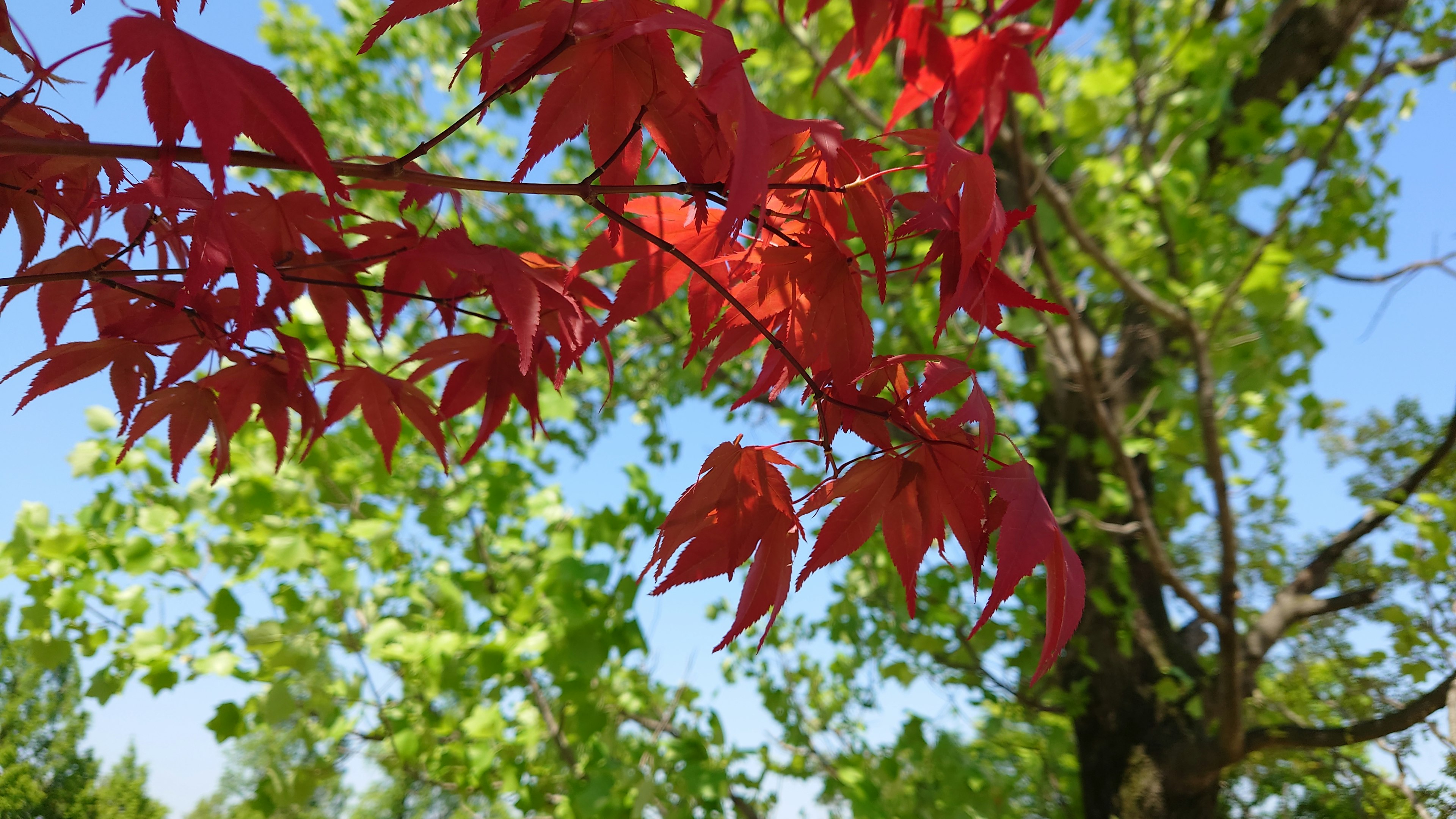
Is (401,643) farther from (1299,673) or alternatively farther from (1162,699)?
(1299,673)

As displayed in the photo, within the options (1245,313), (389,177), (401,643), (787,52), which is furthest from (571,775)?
(1245,313)

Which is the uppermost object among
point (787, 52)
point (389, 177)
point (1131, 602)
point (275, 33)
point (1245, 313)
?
point (275, 33)

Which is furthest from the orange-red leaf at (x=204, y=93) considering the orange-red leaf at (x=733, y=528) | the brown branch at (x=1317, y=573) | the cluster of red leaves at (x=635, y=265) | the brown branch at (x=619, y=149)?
the brown branch at (x=1317, y=573)

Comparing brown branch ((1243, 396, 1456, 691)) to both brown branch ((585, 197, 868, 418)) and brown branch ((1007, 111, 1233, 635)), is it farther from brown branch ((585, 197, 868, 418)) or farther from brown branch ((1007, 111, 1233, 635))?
brown branch ((585, 197, 868, 418))

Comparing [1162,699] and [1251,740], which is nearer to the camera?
[1251,740]

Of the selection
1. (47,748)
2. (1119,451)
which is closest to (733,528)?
(1119,451)

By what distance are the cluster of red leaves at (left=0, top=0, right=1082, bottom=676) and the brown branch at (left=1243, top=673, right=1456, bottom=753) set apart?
1.61 metres

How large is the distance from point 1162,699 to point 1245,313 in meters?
1.23

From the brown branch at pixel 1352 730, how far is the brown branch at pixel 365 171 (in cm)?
190

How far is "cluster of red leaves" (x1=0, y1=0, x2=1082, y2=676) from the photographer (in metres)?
0.46

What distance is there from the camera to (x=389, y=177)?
512mm

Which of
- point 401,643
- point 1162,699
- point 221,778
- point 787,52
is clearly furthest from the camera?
point 221,778

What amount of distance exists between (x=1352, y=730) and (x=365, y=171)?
7.26ft

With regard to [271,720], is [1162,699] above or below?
above
